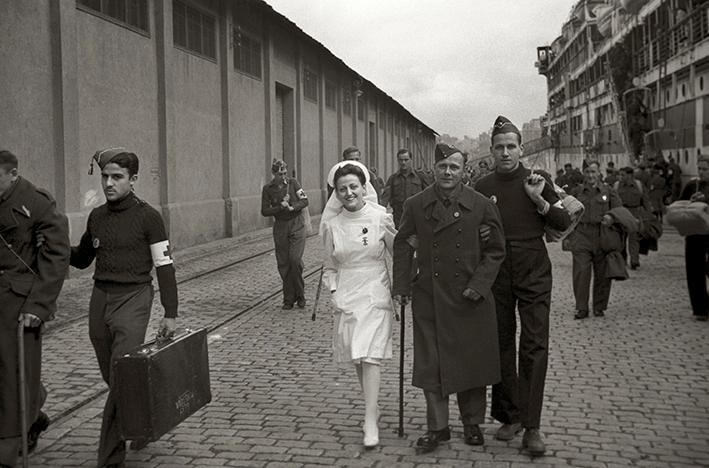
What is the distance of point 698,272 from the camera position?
383 inches

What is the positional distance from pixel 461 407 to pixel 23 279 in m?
2.79

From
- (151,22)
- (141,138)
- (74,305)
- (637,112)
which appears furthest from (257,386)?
(637,112)

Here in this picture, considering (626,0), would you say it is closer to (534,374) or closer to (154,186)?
(154,186)

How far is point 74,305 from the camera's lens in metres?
11.1

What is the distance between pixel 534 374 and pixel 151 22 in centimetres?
1457

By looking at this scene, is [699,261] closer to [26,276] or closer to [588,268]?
[588,268]

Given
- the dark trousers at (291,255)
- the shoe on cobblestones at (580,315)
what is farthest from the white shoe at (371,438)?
the dark trousers at (291,255)

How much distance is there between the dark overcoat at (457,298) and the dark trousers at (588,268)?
16.6 ft

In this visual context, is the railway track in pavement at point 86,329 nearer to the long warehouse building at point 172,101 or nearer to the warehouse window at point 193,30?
the long warehouse building at point 172,101

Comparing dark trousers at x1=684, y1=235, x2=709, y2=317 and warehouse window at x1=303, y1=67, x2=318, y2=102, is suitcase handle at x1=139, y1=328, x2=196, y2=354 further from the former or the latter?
warehouse window at x1=303, y1=67, x2=318, y2=102

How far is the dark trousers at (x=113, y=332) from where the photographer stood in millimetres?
4797

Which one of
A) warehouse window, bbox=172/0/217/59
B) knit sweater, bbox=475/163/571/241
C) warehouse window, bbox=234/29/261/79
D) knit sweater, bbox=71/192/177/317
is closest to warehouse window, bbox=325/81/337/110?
warehouse window, bbox=234/29/261/79

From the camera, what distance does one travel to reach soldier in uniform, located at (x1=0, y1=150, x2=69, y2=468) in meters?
4.86

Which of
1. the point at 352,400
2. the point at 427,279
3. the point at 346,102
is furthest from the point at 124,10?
the point at 346,102
